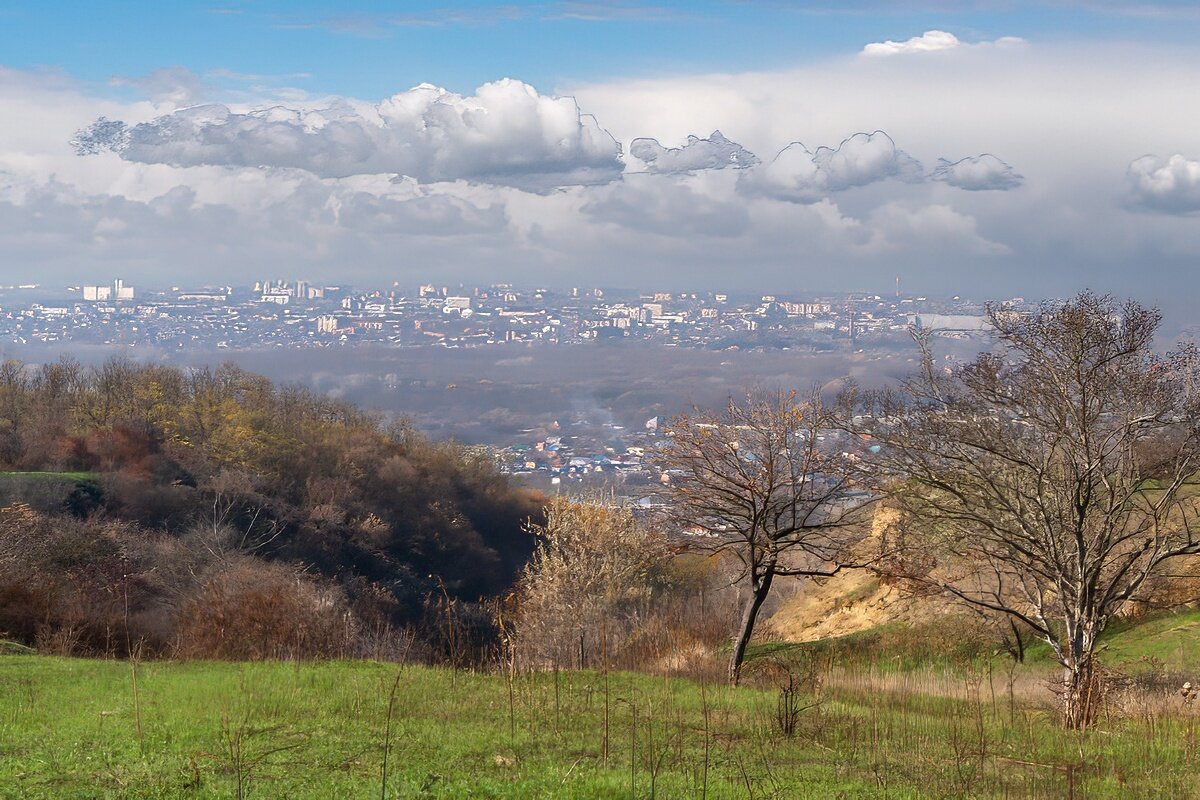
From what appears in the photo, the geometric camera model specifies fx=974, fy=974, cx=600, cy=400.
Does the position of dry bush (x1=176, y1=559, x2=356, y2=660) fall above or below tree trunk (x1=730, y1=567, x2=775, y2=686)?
below

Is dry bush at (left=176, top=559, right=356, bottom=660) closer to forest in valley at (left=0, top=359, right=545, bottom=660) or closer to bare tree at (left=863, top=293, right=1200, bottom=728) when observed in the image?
forest in valley at (left=0, top=359, right=545, bottom=660)

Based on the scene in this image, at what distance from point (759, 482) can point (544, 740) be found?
7.85m

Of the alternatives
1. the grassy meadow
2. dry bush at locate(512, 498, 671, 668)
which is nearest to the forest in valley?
dry bush at locate(512, 498, 671, 668)

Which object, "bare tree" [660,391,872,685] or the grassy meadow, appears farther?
"bare tree" [660,391,872,685]

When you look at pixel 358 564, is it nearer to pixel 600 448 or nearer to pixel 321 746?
pixel 600 448

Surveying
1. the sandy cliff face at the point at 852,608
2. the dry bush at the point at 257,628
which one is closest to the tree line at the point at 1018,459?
the dry bush at the point at 257,628

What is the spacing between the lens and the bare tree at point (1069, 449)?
1303 cm

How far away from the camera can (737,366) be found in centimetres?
13925

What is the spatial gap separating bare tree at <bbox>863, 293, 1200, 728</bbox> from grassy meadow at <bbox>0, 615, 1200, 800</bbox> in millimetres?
1807

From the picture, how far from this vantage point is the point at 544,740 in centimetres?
998

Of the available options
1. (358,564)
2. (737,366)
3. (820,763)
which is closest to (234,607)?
(820,763)

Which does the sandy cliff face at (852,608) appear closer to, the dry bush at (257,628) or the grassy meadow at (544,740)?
the grassy meadow at (544,740)

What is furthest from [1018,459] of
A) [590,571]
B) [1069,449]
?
[590,571]

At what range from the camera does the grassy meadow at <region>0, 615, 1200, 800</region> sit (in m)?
7.86
